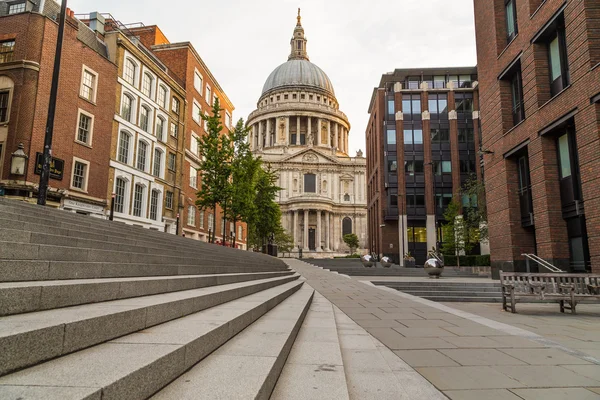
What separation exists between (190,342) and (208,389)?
1.55ft

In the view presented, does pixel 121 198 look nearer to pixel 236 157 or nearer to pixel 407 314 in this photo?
pixel 236 157

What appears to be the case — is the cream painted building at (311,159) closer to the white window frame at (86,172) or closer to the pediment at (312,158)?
the pediment at (312,158)

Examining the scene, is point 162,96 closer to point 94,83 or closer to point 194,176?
point 94,83

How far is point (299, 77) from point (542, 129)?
3724 inches

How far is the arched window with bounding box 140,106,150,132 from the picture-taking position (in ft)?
90.3

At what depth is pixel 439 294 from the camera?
13367 millimetres

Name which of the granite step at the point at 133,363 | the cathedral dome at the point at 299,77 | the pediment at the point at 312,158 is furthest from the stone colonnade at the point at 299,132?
the granite step at the point at 133,363

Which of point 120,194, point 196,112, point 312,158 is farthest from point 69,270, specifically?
point 312,158

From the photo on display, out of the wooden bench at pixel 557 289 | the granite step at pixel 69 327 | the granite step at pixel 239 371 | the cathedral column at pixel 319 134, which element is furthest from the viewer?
the cathedral column at pixel 319 134

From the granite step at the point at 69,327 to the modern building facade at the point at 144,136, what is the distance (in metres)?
22.9

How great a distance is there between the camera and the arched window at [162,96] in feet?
97.2

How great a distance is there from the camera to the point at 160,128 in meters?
29.8

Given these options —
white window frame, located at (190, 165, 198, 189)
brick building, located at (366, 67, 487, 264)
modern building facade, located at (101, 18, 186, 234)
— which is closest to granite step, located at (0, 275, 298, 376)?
modern building facade, located at (101, 18, 186, 234)

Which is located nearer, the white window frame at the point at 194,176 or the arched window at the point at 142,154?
the arched window at the point at 142,154
